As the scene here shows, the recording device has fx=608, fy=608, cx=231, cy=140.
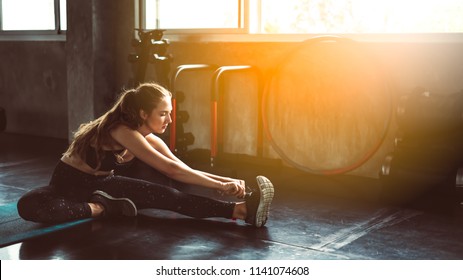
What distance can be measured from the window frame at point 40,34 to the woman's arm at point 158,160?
3.37m

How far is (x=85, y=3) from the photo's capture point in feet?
17.1

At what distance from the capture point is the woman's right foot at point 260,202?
2957 millimetres

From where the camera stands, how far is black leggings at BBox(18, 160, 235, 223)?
3006mm

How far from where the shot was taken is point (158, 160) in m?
2.96

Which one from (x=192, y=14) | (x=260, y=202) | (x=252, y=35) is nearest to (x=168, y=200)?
(x=260, y=202)

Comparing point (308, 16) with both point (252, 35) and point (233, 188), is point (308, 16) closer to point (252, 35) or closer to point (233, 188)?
point (252, 35)

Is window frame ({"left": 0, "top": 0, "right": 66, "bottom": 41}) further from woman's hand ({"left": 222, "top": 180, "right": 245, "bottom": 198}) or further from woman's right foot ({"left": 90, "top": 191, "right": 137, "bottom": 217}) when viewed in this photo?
woman's hand ({"left": 222, "top": 180, "right": 245, "bottom": 198})

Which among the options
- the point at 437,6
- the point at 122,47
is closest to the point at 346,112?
the point at 437,6

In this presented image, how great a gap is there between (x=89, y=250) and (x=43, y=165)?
2229mm

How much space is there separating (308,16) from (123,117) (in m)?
1.99

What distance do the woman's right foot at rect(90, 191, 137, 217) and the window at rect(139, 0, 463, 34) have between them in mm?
2077

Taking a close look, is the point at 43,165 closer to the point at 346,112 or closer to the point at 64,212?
the point at 64,212

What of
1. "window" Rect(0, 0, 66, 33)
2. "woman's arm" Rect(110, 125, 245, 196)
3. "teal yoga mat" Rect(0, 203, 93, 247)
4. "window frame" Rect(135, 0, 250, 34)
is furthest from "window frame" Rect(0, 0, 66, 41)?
"woman's arm" Rect(110, 125, 245, 196)

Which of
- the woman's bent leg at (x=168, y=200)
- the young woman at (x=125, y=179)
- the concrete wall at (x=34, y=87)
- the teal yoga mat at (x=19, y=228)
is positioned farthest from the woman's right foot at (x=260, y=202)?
the concrete wall at (x=34, y=87)
